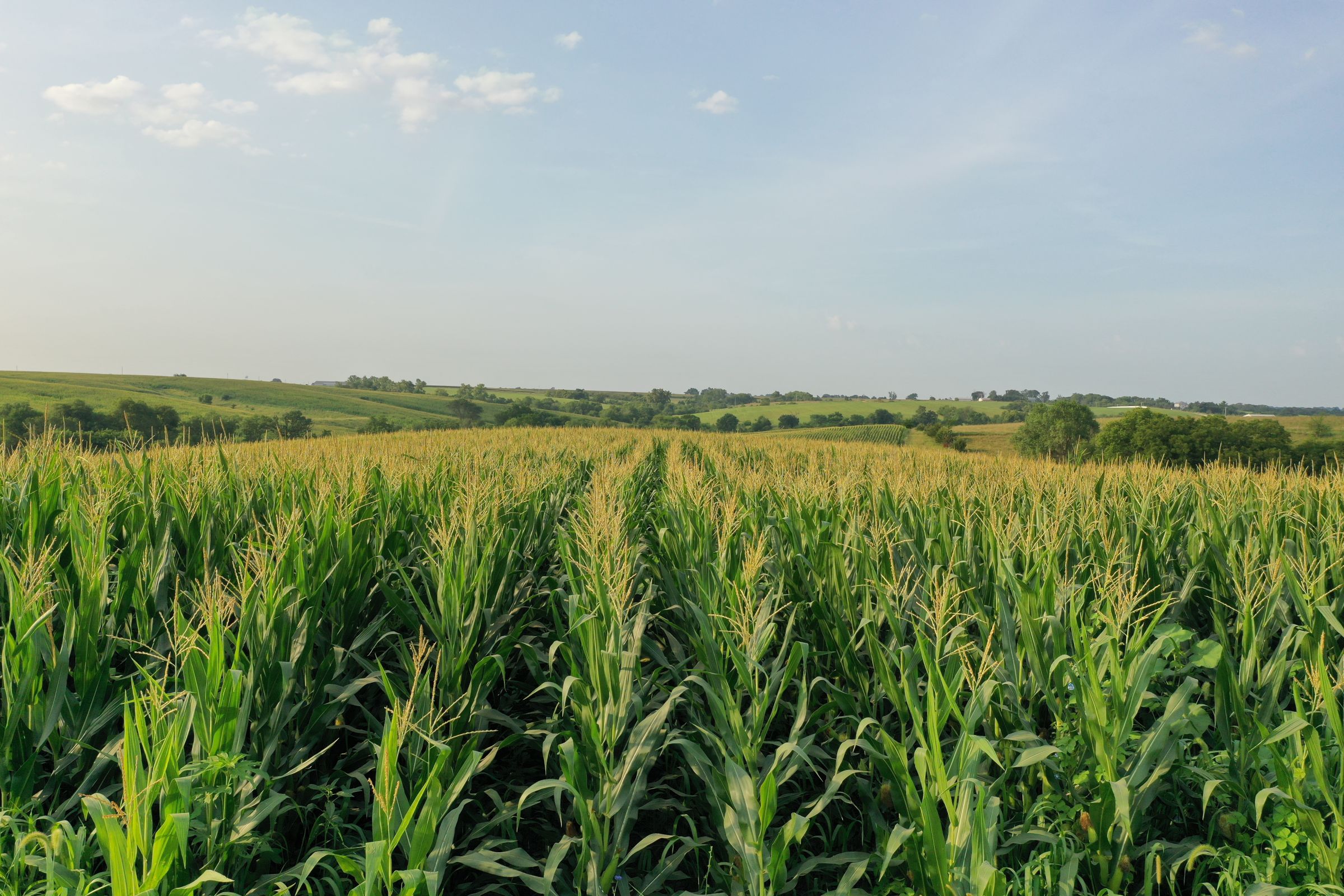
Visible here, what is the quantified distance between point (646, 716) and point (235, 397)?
95808 millimetres

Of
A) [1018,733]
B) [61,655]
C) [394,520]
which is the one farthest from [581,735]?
[394,520]

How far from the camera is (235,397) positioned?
79.9 metres

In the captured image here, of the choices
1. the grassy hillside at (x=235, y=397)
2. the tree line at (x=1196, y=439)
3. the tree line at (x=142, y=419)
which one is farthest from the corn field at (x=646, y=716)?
the grassy hillside at (x=235, y=397)

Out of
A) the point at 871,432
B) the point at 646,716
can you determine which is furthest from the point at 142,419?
the point at 871,432

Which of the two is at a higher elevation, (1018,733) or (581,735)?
(1018,733)

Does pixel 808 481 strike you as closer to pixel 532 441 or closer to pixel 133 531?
pixel 133 531

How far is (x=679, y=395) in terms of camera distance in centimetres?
11312

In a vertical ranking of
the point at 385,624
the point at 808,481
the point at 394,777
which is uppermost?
the point at 808,481

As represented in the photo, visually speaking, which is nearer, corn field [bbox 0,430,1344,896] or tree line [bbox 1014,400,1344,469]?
corn field [bbox 0,430,1344,896]

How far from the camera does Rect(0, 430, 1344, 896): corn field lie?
5.95ft

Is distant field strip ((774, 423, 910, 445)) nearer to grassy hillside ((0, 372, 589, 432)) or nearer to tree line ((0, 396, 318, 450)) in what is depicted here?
grassy hillside ((0, 372, 589, 432))

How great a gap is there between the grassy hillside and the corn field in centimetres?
6181

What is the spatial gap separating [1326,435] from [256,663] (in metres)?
91.0

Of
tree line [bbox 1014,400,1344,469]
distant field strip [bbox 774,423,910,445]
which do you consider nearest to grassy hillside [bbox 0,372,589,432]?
distant field strip [bbox 774,423,910,445]
